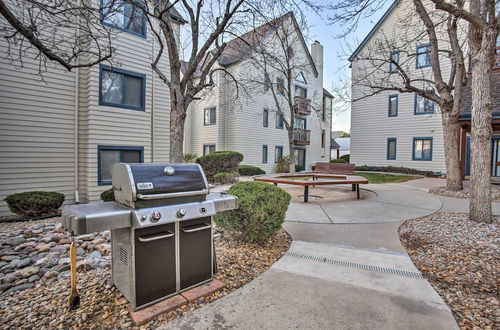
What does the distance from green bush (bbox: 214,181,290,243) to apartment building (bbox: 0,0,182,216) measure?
238 inches

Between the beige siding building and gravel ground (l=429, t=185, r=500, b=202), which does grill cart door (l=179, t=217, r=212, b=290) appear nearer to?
gravel ground (l=429, t=185, r=500, b=202)

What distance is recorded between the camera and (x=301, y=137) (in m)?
19.7

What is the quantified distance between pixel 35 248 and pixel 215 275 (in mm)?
3449

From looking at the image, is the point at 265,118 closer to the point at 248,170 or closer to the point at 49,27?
the point at 248,170

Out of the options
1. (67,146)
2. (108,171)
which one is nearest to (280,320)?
(108,171)

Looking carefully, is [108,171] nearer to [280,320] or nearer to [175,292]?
[175,292]

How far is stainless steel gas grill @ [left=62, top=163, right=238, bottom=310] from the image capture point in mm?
2150

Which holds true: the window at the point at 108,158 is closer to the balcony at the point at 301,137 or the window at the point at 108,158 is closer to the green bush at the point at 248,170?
the green bush at the point at 248,170

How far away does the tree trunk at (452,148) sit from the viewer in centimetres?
873

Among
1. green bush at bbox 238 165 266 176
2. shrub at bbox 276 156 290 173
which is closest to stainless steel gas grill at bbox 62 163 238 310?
green bush at bbox 238 165 266 176

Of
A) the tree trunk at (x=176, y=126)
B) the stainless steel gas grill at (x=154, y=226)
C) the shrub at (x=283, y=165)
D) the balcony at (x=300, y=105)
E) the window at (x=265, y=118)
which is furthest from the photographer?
the balcony at (x=300, y=105)

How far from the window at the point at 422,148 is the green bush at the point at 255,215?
15.7m

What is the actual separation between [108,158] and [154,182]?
7.22 metres

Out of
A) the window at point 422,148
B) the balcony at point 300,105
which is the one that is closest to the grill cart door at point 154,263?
the balcony at point 300,105
